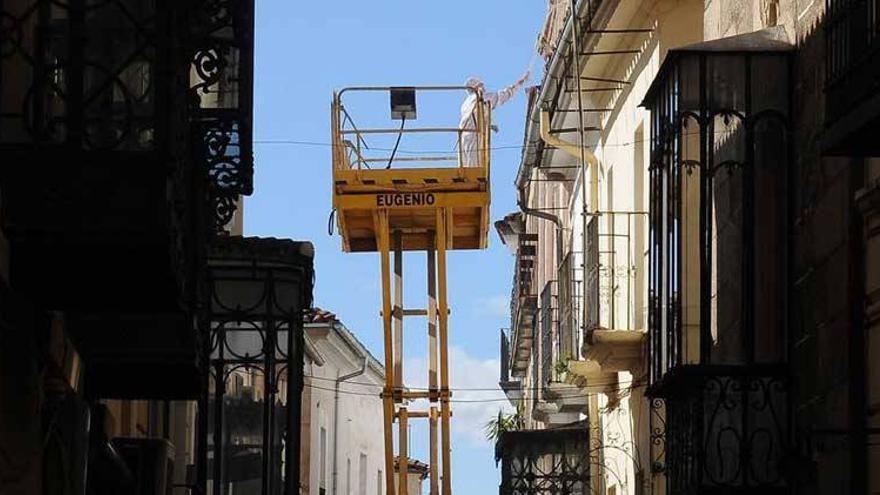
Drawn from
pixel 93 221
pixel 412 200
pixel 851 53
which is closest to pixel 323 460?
pixel 412 200

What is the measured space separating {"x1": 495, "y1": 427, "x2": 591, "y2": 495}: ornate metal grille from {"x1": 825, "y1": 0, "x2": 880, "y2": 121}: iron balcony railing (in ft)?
43.8

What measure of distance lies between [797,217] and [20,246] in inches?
237

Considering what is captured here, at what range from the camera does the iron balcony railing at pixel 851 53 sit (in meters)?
8.55

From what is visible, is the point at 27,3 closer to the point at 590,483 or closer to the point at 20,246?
the point at 20,246

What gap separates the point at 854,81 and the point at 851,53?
0.54m

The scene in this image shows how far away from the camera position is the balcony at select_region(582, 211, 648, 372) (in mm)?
19672

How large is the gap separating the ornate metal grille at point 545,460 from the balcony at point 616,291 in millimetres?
2626

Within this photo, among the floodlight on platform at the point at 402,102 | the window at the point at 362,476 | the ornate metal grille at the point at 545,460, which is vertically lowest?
the window at the point at 362,476

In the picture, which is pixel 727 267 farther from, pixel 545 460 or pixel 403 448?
pixel 403 448

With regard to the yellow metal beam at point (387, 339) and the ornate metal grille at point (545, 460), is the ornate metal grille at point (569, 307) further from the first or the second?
the yellow metal beam at point (387, 339)

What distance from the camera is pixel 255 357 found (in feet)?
52.2

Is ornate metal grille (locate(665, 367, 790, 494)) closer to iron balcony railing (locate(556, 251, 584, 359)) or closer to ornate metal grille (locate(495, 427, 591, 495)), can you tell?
iron balcony railing (locate(556, 251, 584, 359))

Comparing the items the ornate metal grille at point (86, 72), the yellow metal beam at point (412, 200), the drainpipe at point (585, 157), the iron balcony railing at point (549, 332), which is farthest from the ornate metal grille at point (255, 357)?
the yellow metal beam at point (412, 200)

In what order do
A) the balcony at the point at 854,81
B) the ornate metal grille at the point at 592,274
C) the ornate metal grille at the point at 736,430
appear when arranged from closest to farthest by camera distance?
the balcony at the point at 854,81 < the ornate metal grille at the point at 736,430 < the ornate metal grille at the point at 592,274
